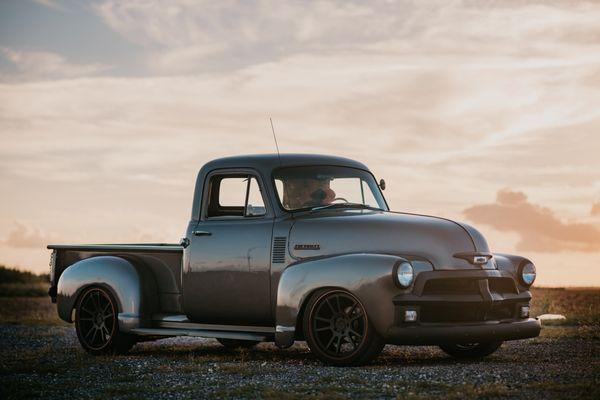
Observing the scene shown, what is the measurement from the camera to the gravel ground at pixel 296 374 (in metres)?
8.31

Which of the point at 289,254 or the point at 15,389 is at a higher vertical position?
the point at 289,254

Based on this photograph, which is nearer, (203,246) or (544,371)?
(544,371)

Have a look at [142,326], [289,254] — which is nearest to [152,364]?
[142,326]

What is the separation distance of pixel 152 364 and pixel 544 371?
479 centimetres

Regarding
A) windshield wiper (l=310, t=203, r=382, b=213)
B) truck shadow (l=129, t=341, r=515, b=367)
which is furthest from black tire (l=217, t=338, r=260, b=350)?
windshield wiper (l=310, t=203, r=382, b=213)

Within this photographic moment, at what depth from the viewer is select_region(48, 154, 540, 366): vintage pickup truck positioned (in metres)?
9.91

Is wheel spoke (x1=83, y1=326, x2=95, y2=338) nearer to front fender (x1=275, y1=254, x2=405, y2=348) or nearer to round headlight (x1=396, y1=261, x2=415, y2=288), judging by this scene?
front fender (x1=275, y1=254, x2=405, y2=348)

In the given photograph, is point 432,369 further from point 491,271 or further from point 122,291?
point 122,291

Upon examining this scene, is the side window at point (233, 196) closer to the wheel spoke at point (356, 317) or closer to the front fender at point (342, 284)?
the front fender at point (342, 284)

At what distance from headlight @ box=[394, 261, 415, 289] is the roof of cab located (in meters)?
2.51

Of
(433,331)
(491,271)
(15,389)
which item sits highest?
(491,271)

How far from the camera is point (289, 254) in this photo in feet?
35.5

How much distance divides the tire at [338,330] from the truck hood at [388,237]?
0.60 m

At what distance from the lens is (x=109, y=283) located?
41.9 ft
